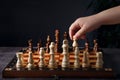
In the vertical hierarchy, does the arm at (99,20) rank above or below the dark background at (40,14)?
below

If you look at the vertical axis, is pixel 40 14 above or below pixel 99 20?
above

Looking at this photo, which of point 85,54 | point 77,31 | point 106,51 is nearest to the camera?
point 85,54

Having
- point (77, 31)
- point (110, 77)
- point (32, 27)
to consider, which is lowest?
point (110, 77)

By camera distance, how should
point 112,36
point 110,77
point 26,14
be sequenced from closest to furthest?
point 110,77 < point 112,36 < point 26,14

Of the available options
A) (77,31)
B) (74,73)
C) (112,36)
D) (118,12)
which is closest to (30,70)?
(74,73)

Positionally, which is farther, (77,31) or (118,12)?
(77,31)

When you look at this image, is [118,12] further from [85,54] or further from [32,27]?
[32,27]

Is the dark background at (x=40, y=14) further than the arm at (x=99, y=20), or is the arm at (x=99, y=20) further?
the dark background at (x=40, y=14)

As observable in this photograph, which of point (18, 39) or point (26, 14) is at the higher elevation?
point (26, 14)

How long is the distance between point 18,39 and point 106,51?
2.41 meters

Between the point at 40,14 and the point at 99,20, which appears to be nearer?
the point at 99,20

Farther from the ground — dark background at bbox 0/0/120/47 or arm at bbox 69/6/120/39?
dark background at bbox 0/0/120/47

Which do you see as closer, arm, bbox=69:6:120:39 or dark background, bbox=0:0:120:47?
arm, bbox=69:6:120:39

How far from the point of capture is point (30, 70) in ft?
5.09
